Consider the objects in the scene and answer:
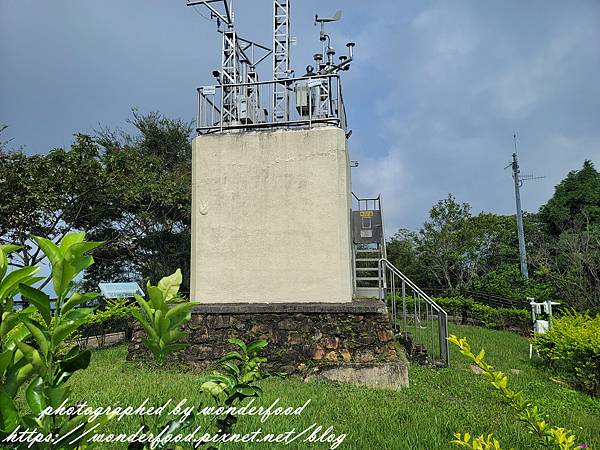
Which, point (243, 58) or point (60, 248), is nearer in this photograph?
point (60, 248)

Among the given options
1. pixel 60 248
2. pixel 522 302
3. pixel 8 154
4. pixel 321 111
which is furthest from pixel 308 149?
pixel 522 302

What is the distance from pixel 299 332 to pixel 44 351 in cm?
620

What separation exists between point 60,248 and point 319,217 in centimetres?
652

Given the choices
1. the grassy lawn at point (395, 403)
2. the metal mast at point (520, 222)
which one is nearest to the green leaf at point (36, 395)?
the grassy lawn at point (395, 403)

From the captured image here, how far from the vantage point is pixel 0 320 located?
1155mm

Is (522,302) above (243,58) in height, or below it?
below

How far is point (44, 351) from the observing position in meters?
1.15

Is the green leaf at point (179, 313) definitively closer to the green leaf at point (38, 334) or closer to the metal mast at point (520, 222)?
the green leaf at point (38, 334)

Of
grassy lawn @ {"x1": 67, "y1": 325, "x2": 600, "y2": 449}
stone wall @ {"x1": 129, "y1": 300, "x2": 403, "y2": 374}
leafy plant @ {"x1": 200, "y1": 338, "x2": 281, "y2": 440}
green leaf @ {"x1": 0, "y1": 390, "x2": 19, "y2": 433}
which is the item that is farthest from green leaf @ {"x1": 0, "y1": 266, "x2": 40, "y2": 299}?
stone wall @ {"x1": 129, "y1": 300, "x2": 403, "y2": 374}

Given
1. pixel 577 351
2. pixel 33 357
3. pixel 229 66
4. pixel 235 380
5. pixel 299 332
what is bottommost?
pixel 577 351

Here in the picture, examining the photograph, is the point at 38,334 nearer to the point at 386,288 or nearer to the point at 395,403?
the point at 395,403

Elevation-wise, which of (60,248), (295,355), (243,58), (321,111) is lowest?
(295,355)

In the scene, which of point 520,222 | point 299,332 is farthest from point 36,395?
point 520,222

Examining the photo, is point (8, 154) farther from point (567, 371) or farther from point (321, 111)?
point (567, 371)
